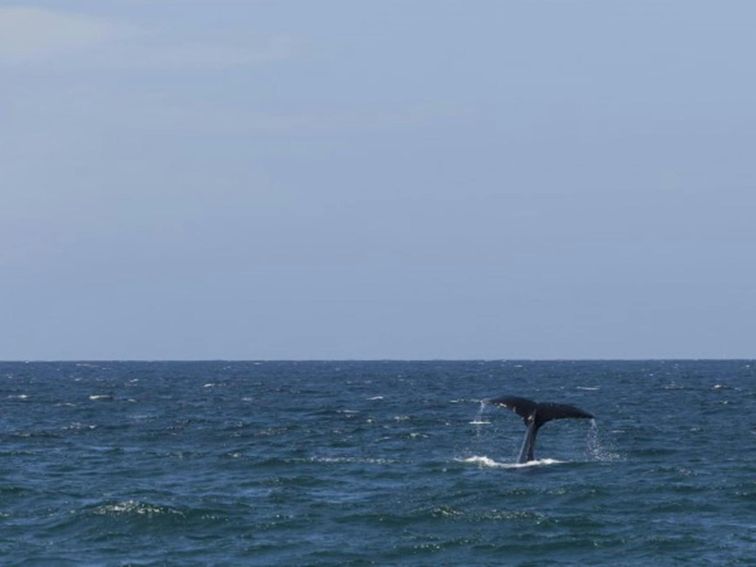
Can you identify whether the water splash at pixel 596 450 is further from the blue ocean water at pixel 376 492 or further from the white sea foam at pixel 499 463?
the white sea foam at pixel 499 463

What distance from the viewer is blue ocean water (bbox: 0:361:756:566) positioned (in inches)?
1166

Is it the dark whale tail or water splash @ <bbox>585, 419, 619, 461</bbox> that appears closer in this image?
the dark whale tail

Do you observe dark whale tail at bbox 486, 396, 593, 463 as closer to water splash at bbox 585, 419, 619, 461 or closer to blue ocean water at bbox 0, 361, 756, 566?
blue ocean water at bbox 0, 361, 756, 566

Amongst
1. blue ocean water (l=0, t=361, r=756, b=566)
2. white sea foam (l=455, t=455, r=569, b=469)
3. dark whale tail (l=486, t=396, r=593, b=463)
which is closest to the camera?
blue ocean water (l=0, t=361, r=756, b=566)

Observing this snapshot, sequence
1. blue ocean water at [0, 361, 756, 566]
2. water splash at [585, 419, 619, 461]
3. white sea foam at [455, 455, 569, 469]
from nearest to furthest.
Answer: blue ocean water at [0, 361, 756, 566]
white sea foam at [455, 455, 569, 469]
water splash at [585, 419, 619, 461]

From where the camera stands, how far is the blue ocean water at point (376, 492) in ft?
97.2

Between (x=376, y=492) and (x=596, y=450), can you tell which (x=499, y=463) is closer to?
(x=596, y=450)

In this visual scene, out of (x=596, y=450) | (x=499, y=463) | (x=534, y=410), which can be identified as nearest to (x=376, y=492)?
(x=534, y=410)

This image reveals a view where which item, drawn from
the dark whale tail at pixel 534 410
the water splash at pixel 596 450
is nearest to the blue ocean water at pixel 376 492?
the water splash at pixel 596 450

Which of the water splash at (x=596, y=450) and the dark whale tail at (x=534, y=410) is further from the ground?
the dark whale tail at (x=534, y=410)

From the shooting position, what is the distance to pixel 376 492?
123ft

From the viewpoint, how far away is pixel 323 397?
99.8 meters

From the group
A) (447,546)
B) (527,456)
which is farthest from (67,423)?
(447,546)

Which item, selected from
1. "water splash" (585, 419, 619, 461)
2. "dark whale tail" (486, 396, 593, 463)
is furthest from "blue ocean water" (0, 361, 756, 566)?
"dark whale tail" (486, 396, 593, 463)
